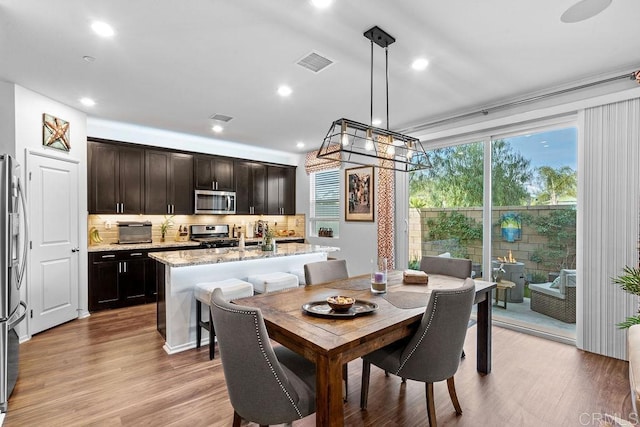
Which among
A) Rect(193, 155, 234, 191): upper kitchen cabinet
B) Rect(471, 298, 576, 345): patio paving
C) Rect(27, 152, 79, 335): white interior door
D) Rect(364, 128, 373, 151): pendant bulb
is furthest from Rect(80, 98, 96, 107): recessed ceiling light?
Rect(471, 298, 576, 345): patio paving

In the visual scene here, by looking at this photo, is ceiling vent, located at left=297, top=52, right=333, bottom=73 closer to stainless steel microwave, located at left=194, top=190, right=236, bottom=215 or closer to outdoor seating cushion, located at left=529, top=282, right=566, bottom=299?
outdoor seating cushion, located at left=529, top=282, right=566, bottom=299

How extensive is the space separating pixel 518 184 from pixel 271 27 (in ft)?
10.6

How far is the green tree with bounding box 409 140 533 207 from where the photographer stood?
3.82 m

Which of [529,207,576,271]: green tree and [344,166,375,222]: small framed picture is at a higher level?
[344,166,375,222]: small framed picture

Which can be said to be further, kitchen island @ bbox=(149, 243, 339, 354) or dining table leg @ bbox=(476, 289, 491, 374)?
kitchen island @ bbox=(149, 243, 339, 354)

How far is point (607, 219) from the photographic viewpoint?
3051mm

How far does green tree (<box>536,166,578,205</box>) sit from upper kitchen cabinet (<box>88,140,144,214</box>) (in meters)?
5.47

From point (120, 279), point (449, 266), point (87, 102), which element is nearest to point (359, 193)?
point (449, 266)

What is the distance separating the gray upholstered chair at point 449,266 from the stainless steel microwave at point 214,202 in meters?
3.89

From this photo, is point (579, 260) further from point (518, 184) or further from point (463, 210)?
point (463, 210)

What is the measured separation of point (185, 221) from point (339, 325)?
4814mm

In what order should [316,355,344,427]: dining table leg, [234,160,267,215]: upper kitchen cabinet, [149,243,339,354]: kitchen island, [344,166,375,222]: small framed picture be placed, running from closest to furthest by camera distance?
[316,355,344,427]: dining table leg, [149,243,339,354]: kitchen island, [344,166,375,222]: small framed picture, [234,160,267,215]: upper kitchen cabinet

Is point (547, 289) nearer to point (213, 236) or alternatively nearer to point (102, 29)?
point (102, 29)

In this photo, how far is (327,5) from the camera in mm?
2057
